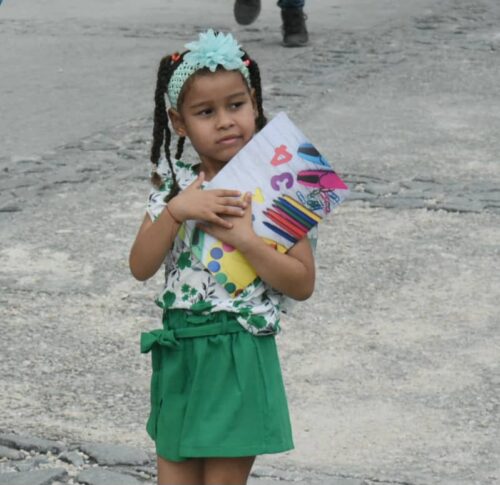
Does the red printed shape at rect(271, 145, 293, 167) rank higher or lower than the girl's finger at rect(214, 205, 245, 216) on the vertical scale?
higher

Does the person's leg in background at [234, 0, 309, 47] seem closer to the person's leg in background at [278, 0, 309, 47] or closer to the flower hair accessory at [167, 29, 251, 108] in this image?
the person's leg in background at [278, 0, 309, 47]

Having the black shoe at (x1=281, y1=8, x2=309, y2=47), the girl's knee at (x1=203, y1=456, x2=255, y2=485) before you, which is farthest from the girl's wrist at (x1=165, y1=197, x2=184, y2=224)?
the black shoe at (x1=281, y1=8, x2=309, y2=47)

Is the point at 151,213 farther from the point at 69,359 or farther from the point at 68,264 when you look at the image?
the point at 68,264

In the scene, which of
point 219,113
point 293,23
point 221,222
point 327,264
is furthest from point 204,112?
point 293,23

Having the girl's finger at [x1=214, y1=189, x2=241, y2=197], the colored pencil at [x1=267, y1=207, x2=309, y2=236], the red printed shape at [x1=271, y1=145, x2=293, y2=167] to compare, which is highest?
the red printed shape at [x1=271, y1=145, x2=293, y2=167]

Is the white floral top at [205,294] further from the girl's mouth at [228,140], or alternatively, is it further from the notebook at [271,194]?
the girl's mouth at [228,140]

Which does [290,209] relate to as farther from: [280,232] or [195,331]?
[195,331]

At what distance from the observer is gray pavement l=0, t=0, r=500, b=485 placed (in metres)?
4.13

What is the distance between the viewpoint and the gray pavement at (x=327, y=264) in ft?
13.6

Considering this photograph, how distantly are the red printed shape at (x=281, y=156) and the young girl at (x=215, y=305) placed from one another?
8cm

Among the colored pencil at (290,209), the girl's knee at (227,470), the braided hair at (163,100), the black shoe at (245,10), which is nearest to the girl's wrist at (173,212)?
the braided hair at (163,100)

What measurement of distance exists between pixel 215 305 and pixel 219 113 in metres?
0.41

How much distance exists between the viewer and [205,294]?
308 cm

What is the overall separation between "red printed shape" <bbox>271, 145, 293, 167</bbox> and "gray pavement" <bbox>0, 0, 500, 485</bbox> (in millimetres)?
1111
